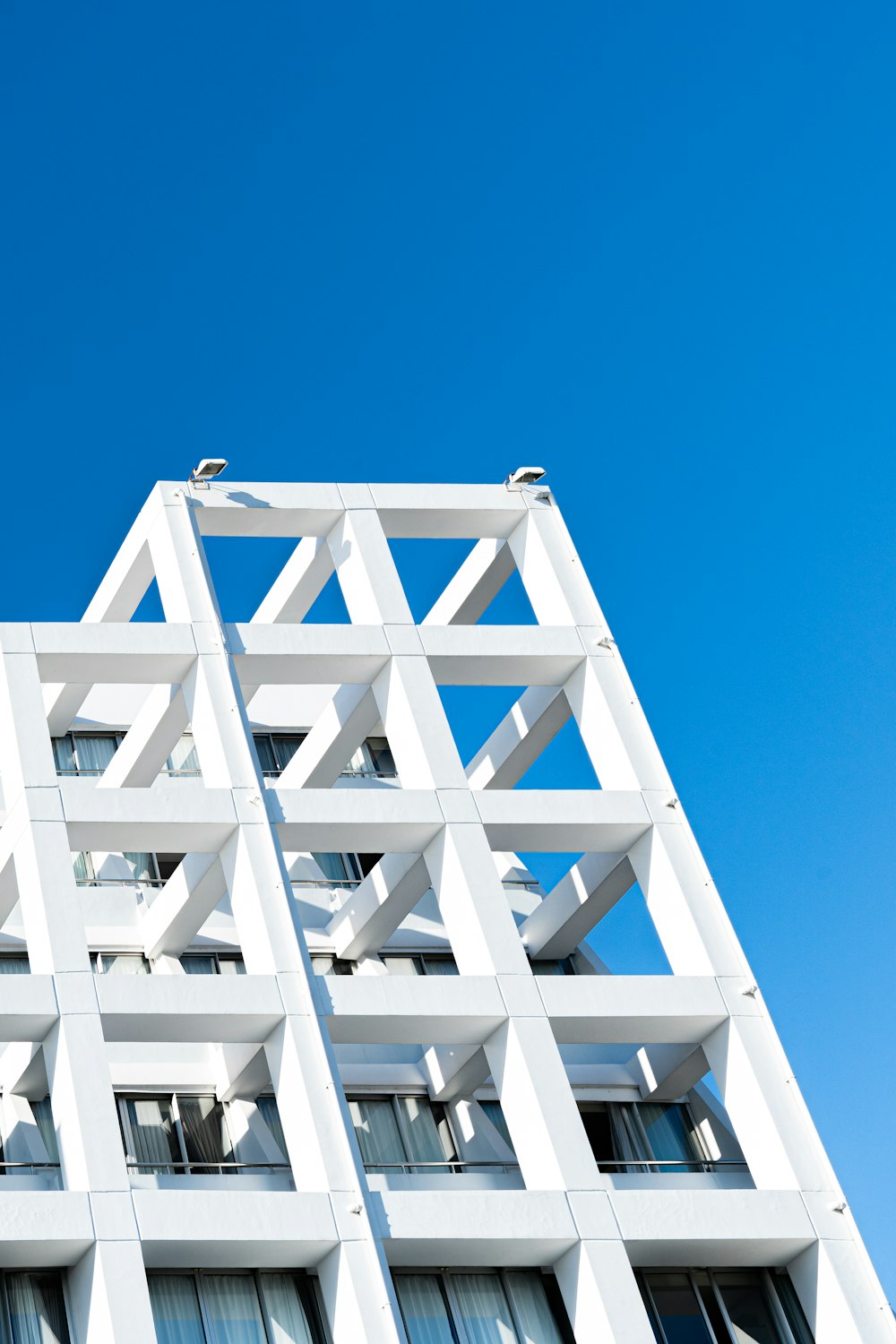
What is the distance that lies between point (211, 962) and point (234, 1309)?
10066 millimetres

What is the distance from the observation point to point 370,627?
39.7m

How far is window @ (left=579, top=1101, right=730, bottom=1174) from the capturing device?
38.8 meters

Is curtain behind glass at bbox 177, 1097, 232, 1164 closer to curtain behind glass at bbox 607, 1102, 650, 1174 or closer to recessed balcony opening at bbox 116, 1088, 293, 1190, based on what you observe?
recessed balcony opening at bbox 116, 1088, 293, 1190

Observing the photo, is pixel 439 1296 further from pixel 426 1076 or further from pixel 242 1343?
pixel 426 1076

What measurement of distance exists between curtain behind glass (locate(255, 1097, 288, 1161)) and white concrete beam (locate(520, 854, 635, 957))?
22.3ft

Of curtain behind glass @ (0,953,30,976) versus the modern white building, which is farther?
curtain behind glass @ (0,953,30,976)

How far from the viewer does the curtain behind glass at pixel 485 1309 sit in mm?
32938

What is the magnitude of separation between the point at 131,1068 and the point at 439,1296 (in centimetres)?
766

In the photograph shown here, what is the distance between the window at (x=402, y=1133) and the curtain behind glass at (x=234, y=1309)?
16.9 ft

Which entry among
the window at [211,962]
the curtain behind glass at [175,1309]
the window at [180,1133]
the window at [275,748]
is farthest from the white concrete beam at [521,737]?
the curtain behind glass at [175,1309]

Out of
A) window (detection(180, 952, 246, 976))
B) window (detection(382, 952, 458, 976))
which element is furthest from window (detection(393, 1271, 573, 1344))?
window (detection(180, 952, 246, 976))

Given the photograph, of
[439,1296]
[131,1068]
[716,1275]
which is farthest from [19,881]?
[716,1275]

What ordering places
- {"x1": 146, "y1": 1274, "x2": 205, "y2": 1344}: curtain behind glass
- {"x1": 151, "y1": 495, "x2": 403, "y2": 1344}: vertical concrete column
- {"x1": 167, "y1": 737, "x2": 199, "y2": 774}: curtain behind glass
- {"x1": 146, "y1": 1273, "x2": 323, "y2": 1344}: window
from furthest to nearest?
{"x1": 167, "y1": 737, "x2": 199, "y2": 774}: curtain behind glass, {"x1": 146, "y1": 1273, "x2": 323, "y2": 1344}: window, {"x1": 146, "y1": 1274, "x2": 205, "y2": 1344}: curtain behind glass, {"x1": 151, "y1": 495, "x2": 403, "y2": 1344}: vertical concrete column

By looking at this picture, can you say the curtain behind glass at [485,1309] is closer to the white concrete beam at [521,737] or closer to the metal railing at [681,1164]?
the metal railing at [681,1164]
